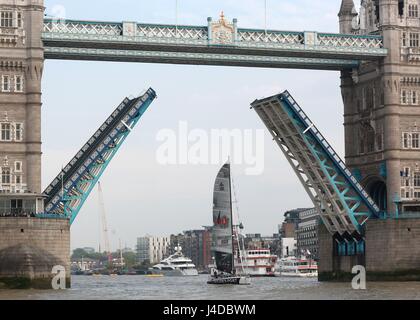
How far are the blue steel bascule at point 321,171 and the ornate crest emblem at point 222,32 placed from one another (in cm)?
445

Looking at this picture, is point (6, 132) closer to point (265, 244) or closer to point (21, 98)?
point (21, 98)

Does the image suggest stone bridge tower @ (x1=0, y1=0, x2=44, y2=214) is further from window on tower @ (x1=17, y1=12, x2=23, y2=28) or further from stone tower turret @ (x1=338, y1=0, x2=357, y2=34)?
stone tower turret @ (x1=338, y1=0, x2=357, y2=34)

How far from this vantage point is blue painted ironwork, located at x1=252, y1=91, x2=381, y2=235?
65.8m

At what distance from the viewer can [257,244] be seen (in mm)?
185250

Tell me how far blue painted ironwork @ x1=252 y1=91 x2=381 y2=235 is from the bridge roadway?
3.88 meters

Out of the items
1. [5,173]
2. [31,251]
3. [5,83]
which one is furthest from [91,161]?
[31,251]

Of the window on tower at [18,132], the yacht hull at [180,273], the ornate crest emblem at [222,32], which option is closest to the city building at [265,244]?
the yacht hull at [180,273]

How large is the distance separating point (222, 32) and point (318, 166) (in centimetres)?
1069

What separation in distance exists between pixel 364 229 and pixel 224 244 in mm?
14181

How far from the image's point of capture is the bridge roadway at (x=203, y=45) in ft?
212

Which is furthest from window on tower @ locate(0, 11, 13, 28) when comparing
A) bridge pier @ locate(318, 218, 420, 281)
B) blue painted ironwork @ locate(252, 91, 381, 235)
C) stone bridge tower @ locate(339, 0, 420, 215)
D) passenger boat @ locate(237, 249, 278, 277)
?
passenger boat @ locate(237, 249, 278, 277)
